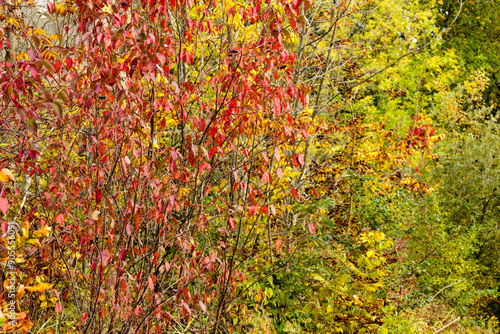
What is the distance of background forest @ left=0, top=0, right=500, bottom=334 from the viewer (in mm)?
2834

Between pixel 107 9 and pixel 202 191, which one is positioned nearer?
pixel 107 9

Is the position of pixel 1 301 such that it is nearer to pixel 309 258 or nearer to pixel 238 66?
pixel 238 66

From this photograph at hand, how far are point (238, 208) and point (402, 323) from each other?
2229 millimetres

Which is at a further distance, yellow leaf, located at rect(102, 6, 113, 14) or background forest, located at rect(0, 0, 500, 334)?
background forest, located at rect(0, 0, 500, 334)

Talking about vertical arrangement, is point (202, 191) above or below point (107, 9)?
below

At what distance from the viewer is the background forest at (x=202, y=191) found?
283 cm

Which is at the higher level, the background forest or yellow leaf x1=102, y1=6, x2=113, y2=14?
yellow leaf x1=102, y1=6, x2=113, y2=14

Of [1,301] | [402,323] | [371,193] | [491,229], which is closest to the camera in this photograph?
[1,301]

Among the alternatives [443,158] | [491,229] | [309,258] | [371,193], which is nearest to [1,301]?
[309,258]

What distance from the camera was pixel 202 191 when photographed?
3439 mm

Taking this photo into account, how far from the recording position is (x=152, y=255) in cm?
345

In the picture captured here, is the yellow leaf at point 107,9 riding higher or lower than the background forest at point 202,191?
higher

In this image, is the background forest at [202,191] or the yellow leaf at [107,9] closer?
the yellow leaf at [107,9]

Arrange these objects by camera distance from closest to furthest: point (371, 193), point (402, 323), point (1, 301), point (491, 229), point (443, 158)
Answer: point (1, 301) < point (402, 323) < point (371, 193) < point (491, 229) < point (443, 158)
